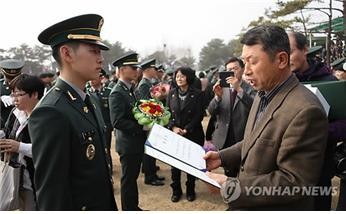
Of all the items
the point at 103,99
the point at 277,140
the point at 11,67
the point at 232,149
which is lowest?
the point at 103,99

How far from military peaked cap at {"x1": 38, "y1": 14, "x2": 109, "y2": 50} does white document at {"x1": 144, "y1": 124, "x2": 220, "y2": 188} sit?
2.18ft

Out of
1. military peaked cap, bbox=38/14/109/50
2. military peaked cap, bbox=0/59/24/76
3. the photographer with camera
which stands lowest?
the photographer with camera

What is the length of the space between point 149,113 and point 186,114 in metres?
1.10

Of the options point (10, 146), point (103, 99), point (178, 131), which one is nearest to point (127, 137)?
point (178, 131)

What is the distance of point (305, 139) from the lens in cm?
154

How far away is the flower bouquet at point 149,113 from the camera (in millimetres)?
3854

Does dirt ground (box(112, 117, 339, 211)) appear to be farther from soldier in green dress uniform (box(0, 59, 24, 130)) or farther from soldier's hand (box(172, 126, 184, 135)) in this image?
soldier in green dress uniform (box(0, 59, 24, 130))

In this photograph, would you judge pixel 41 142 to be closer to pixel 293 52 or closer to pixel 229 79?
pixel 293 52

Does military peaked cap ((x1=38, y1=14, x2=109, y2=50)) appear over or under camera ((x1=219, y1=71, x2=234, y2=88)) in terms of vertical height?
over

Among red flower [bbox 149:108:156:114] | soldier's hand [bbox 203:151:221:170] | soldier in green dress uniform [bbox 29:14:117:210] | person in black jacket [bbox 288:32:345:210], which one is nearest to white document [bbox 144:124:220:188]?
soldier's hand [bbox 203:151:221:170]

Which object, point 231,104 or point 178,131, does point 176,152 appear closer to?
point 231,104

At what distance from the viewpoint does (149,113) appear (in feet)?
12.9

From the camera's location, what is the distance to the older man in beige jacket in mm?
1553

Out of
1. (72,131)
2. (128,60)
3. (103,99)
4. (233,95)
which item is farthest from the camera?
(103,99)
